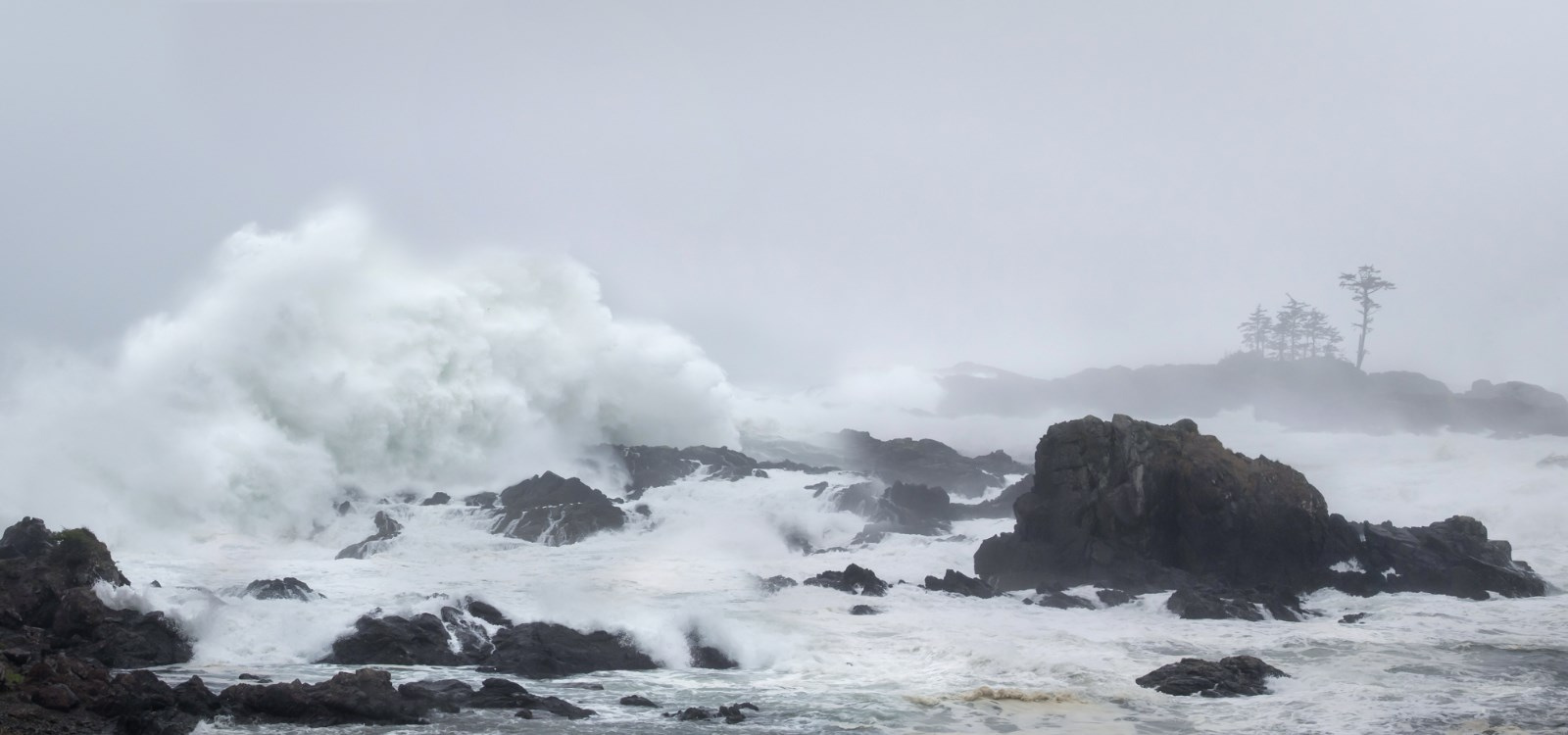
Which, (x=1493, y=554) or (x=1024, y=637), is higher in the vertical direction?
(x=1493, y=554)

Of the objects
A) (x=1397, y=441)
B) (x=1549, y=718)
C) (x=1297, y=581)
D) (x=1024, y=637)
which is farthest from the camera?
(x=1397, y=441)

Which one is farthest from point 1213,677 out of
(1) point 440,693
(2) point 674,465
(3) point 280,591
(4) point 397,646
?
(2) point 674,465

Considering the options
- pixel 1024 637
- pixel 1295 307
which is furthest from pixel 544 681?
pixel 1295 307

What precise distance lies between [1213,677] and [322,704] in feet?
34.7

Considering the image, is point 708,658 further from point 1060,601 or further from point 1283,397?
point 1283,397

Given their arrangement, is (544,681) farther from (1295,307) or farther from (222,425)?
(1295,307)

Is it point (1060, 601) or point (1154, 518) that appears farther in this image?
point (1154, 518)

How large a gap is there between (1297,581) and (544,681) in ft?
49.0

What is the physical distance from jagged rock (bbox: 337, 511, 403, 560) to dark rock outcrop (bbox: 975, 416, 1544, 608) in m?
13.7

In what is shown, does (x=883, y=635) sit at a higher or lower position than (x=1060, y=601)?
lower

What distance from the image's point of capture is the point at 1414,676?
1464cm

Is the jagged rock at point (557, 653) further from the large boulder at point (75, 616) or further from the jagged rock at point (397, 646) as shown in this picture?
the large boulder at point (75, 616)

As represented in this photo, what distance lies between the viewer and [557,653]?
52.3ft

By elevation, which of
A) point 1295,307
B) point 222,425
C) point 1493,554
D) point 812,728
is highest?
point 1295,307
